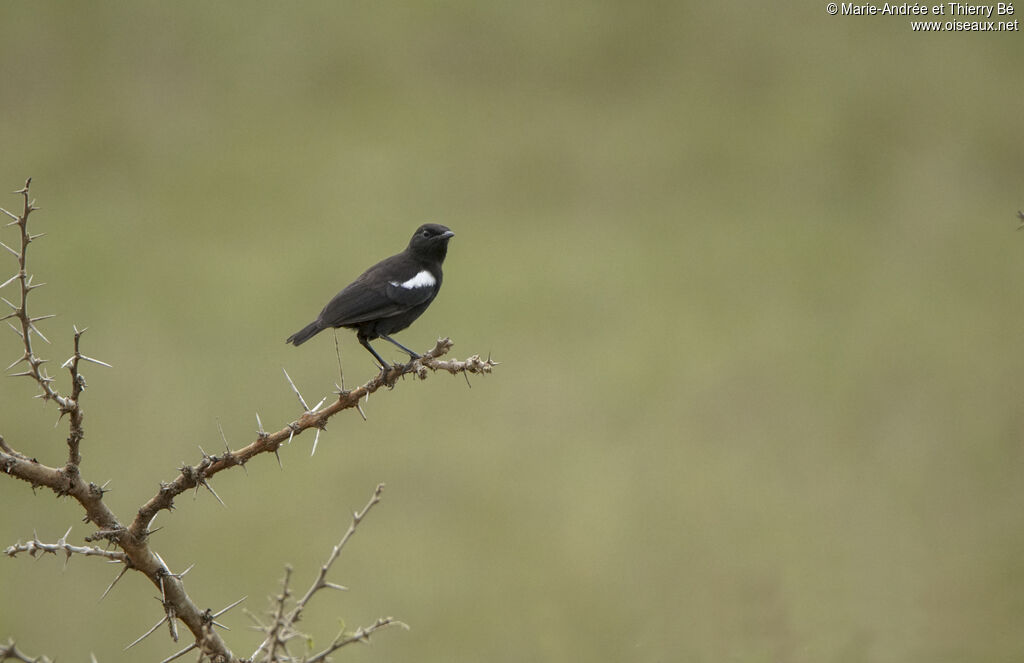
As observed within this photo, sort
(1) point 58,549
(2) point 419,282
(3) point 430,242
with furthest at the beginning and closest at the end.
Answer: (3) point 430,242 < (2) point 419,282 < (1) point 58,549

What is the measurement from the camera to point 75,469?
2219 millimetres

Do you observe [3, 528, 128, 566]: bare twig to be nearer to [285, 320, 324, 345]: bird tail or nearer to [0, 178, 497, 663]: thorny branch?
[0, 178, 497, 663]: thorny branch

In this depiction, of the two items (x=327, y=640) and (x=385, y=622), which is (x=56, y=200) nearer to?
(x=327, y=640)

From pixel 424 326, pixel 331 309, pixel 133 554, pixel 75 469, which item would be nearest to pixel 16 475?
pixel 75 469

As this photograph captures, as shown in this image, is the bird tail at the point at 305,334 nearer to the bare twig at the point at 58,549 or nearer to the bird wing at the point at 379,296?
the bird wing at the point at 379,296

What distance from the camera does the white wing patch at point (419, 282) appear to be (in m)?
3.77

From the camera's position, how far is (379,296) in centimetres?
367

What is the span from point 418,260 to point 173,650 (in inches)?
147

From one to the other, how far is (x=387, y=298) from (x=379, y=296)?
0.03 meters

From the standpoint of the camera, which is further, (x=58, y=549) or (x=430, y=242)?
(x=430, y=242)

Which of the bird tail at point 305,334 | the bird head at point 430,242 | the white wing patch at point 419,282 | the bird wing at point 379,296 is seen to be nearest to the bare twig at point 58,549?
the bird tail at point 305,334

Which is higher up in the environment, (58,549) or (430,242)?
(430,242)

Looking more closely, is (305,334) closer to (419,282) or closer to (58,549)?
(419,282)

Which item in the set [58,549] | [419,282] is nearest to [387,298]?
[419,282]
